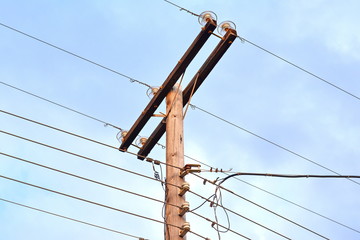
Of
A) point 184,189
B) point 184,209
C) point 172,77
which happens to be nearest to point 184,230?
point 184,209

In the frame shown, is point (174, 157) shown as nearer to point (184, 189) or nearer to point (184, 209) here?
point (184, 189)

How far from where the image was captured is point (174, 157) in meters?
8.36

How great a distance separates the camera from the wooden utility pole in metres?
7.72

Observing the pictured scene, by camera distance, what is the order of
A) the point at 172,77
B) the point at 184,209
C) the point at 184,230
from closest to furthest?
the point at 184,230
the point at 184,209
the point at 172,77

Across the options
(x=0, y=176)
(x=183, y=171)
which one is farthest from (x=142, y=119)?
(x=0, y=176)

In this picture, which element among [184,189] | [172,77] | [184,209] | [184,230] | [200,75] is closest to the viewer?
[184,230]

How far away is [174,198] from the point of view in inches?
313

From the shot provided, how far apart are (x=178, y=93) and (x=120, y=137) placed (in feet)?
3.87

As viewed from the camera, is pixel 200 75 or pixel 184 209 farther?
pixel 200 75

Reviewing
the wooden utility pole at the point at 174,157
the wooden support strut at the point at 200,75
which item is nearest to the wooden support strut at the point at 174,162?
the wooden utility pole at the point at 174,157

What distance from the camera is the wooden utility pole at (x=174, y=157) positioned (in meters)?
7.72

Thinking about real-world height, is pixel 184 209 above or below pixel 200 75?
below

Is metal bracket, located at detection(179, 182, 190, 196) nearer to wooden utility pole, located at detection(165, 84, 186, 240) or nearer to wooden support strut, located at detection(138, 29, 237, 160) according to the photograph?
wooden utility pole, located at detection(165, 84, 186, 240)

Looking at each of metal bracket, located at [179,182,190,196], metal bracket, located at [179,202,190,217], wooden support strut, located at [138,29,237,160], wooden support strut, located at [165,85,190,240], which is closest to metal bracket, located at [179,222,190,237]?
wooden support strut, located at [165,85,190,240]
